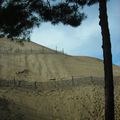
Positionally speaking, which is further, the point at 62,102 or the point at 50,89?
the point at 50,89

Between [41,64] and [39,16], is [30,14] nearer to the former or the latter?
[39,16]

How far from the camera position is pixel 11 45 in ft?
255

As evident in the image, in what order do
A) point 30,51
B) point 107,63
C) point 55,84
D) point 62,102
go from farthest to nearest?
point 30,51
point 55,84
point 62,102
point 107,63

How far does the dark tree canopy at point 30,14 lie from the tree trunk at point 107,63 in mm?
730

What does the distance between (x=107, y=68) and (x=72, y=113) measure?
2282cm

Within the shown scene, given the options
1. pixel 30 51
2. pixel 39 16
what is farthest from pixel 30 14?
pixel 30 51

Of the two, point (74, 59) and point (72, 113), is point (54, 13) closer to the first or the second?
point (72, 113)

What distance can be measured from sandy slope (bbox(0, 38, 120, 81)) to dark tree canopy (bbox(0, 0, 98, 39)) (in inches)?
1445

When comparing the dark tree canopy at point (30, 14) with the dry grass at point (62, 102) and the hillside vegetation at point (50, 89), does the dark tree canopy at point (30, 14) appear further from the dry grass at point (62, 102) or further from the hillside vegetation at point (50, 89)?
the dry grass at point (62, 102)

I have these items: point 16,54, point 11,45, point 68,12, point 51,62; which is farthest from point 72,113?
point 11,45

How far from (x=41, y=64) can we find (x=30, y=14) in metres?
48.5

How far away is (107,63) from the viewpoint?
1662 cm

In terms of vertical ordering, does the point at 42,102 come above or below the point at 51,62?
below

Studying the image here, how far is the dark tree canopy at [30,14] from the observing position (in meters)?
17.6
